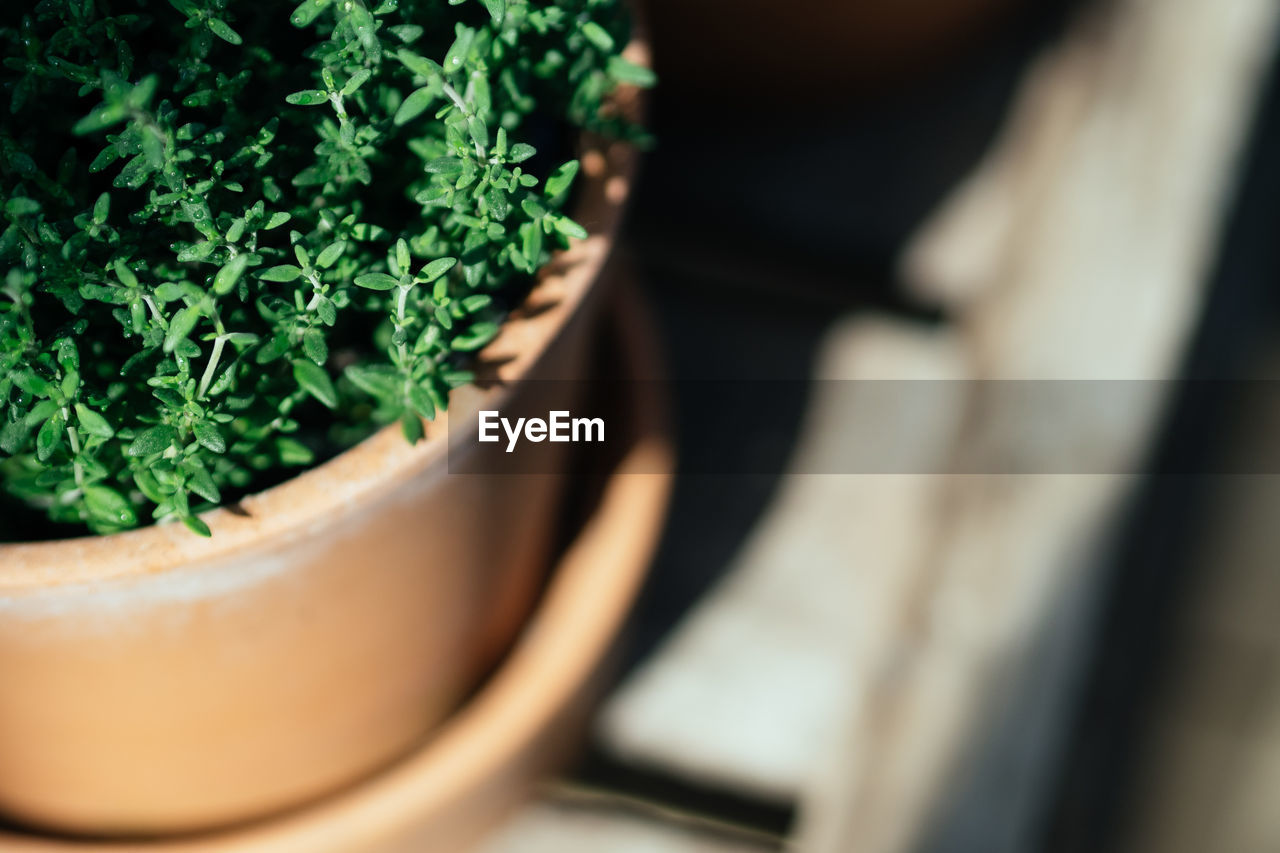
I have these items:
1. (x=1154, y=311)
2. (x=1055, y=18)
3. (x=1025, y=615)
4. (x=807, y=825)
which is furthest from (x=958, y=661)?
(x=1055, y=18)

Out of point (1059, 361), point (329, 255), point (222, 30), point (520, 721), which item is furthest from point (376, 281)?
point (1059, 361)

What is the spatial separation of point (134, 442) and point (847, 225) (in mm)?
799

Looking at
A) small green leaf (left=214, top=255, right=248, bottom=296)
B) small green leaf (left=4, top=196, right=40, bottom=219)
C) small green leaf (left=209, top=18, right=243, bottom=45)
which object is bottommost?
small green leaf (left=214, top=255, right=248, bottom=296)

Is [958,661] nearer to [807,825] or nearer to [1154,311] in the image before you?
[807,825]

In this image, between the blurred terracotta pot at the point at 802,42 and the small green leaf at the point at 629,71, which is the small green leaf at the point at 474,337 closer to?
the small green leaf at the point at 629,71

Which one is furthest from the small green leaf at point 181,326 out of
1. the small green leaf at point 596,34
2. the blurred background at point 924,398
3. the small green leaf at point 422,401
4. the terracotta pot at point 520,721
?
the blurred background at point 924,398

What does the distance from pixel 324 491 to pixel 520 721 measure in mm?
316

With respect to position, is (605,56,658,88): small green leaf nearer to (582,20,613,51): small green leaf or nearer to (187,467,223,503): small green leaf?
(582,20,613,51): small green leaf

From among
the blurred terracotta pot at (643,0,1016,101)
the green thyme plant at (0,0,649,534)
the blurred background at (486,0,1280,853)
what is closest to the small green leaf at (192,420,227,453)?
the green thyme plant at (0,0,649,534)

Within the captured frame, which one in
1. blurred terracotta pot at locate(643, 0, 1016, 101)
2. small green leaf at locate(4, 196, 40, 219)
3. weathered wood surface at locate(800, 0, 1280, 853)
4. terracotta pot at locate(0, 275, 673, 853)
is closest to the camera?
small green leaf at locate(4, 196, 40, 219)

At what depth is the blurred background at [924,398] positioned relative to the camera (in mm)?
888

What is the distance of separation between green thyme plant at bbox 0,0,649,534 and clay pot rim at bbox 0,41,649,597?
0.05ft

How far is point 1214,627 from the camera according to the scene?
4.66 feet

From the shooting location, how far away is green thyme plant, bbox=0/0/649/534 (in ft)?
1.69
